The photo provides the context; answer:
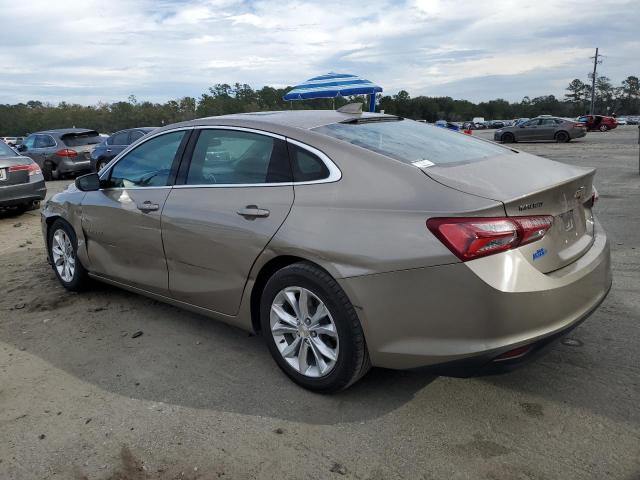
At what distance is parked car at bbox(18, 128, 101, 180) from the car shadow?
1224cm

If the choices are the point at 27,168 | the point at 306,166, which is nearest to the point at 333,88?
the point at 27,168

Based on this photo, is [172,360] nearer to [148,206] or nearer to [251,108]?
[148,206]

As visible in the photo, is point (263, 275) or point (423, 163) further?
point (263, 275)

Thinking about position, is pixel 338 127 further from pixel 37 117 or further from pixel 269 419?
pixel 37 117

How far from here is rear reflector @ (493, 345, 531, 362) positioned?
242 cm

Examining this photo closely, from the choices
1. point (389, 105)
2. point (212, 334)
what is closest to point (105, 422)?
point (212, 334)

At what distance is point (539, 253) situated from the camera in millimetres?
2518

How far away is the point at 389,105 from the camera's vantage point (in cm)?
8394

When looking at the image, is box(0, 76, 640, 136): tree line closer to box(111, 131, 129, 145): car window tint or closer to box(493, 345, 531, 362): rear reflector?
box(111, 131, 129, 145): car window tint

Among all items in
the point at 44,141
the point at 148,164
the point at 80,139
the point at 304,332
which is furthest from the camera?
the point at 80,139

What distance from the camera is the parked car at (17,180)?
898 cm

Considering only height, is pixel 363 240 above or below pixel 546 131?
above

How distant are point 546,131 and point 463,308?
100 feet

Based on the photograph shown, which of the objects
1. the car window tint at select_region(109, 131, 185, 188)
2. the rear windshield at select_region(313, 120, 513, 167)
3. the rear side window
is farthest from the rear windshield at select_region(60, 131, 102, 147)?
the rear windshield at select_region(313, 120, 513, 167)
